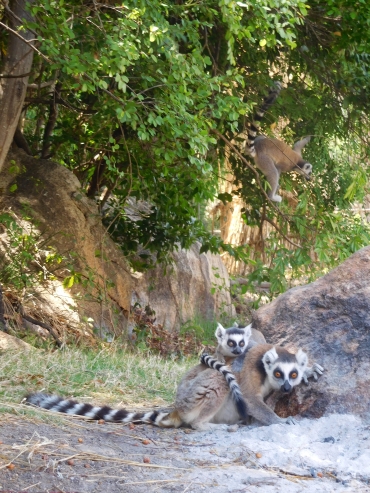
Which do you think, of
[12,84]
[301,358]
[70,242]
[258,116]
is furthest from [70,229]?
[301,358]

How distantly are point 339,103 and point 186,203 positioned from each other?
8.08 ft

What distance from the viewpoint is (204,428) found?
14.3 feet

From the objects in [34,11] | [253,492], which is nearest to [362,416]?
[253,492]

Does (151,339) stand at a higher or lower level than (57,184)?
lower

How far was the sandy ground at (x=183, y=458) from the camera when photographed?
10.2ft

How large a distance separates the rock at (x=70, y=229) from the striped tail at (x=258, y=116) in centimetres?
217

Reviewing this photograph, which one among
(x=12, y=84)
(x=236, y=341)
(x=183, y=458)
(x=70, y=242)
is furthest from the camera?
(x=70, y=242)

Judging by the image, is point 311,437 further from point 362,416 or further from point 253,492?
point 253,492

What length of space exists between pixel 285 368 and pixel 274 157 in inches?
214

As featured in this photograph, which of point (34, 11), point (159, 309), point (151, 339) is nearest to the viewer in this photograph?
point (34, 11)

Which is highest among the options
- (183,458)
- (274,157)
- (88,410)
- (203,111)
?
(203,111)

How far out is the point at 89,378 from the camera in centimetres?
524

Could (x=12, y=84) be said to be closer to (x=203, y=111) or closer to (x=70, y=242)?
(x=203, y=111)

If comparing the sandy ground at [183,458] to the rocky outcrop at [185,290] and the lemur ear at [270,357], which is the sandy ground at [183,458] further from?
the rocky outcrop at [185,290]
